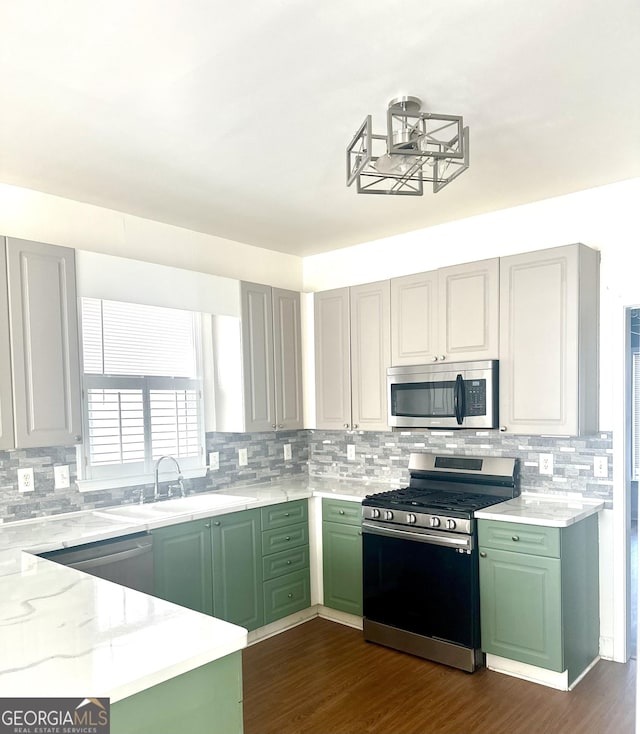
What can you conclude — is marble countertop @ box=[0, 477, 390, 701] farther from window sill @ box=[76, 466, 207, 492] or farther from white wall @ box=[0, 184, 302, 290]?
white wall @ box=[0, 184, 302, 290]

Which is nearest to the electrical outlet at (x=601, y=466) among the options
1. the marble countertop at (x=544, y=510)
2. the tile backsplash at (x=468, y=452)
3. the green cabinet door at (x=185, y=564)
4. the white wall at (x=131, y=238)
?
the tile backsplash at (x=468, y=452)

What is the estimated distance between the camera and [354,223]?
12.9 ft

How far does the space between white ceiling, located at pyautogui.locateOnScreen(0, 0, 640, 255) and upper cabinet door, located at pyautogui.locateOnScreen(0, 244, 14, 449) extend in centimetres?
55

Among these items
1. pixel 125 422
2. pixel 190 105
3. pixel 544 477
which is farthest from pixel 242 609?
pixel 190 105

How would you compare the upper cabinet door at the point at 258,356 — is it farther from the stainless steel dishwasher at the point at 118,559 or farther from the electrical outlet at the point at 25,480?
the electrical outlet at the point at 25,480

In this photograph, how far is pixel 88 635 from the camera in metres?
1.52

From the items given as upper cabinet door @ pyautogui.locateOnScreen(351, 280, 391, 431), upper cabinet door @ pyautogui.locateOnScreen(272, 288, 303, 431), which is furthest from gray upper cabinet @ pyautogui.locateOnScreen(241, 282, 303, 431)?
upper cabinet door @ pyautogui.locateOnScreen(351, 280, 391, 431)

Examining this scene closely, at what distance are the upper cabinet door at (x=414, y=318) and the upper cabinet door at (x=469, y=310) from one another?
6 centimetres

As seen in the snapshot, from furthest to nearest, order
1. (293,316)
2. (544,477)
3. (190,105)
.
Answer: (293,316) < (544,477) < (190,105)

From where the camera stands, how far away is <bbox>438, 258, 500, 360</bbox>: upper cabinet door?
3.48m

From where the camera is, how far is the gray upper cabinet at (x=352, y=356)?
405 centimetres

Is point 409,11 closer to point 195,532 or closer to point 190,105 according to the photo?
point 190,105

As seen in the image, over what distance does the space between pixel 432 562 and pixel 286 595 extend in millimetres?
1082

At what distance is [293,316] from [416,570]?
6.58ft
